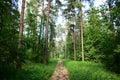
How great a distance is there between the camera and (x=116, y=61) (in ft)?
49.0

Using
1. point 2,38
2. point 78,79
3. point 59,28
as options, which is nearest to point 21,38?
point 2,38

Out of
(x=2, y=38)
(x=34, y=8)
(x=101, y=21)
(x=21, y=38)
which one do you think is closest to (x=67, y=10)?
(x=34, y=8)

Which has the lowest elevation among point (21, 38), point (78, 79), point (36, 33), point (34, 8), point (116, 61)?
point (78, 79)

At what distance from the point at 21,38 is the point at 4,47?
9.21 ft

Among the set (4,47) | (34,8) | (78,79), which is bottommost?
(78,79)

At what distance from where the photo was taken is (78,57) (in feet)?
114

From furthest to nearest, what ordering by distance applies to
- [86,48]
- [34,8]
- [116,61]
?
[86,48]
[34,8]
[116,61]

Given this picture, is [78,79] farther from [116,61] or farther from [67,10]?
[67,10]

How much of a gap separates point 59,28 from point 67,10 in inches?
941

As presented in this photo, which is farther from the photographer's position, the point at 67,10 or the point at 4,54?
the point at 67,10

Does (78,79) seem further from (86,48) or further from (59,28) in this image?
(59,28)

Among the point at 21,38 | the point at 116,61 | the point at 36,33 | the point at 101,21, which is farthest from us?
the point at 36,33

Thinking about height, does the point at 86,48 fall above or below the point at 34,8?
below

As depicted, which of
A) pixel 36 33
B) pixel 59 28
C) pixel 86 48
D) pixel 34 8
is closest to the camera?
pixel 36 33
